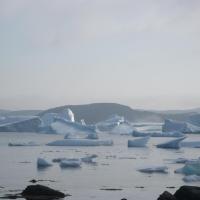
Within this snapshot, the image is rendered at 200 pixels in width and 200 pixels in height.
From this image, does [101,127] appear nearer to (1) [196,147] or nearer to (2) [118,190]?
(1) [196,147]

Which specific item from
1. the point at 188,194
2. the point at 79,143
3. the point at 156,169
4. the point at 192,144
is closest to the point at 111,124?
the point at 192,144

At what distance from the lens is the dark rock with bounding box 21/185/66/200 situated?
13099mm

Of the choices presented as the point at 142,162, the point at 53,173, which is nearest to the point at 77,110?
the point at 142,162

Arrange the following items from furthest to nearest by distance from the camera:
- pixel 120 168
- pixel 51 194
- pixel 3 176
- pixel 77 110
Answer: pixel 77 110
pixel 120 168
pixel 3 176
pixel 51 194

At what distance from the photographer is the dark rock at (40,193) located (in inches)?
516

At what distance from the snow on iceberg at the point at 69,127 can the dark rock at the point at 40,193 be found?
1150 inches

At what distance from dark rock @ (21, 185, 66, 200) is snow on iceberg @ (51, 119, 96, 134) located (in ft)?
95.8

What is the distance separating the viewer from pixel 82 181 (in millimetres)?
16375

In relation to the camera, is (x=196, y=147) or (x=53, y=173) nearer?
(x=53, y=173)

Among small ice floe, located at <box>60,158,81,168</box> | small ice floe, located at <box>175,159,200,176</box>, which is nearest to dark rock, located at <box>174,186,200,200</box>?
small ice floe, located at <box>175,159,200,176</box>

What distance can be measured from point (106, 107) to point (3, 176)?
6659 centimetres

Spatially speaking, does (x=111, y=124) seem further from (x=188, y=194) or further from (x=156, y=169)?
(x=188, y=194)

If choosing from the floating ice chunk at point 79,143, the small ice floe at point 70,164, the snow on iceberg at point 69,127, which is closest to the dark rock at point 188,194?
the small ice floe at point 70,164

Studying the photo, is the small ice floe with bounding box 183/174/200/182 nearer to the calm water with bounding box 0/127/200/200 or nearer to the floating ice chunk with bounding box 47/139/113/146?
the calm water with bounding box 0/127/200/200
